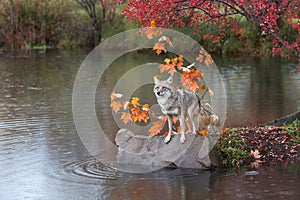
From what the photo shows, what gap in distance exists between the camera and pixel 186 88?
11.6 m

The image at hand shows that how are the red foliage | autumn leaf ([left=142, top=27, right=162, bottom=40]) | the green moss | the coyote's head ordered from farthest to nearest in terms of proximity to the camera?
the red foliage < autumn leaf ([left=142, top=27, right=162, bottom=40]) < the green moss < the coyote's head

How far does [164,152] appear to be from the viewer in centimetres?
1123

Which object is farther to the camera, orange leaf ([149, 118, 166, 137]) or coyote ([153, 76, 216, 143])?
orange leaf ([149, 118, 166, 137])

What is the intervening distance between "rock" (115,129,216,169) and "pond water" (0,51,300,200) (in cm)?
22

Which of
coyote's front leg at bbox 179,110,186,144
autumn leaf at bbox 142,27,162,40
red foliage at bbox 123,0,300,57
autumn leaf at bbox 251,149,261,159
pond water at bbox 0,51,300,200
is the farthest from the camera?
red foliage at bbox 123,0,300,57

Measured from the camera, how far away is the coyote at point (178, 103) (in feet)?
35.1

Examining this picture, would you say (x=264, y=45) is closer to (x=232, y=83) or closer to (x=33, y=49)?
(x=232, y=83)

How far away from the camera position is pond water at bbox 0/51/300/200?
9.86 m

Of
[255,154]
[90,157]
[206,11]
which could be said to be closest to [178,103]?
[255,154]

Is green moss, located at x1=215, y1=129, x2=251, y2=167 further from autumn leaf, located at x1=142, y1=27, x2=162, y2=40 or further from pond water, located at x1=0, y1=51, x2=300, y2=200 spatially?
autumn leaf, located at x1=142, y1=27, x2=162, y2=40

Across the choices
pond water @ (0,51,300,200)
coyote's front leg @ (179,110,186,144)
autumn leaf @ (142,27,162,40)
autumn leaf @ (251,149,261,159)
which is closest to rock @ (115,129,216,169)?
coyote's front leg @ (179,110,186,144)

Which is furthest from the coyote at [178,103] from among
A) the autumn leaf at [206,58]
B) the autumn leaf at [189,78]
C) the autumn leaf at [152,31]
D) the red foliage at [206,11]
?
the red foliage at [206,11]

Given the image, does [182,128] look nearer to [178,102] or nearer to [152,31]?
[178,102]

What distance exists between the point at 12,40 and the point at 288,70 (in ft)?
86.0
